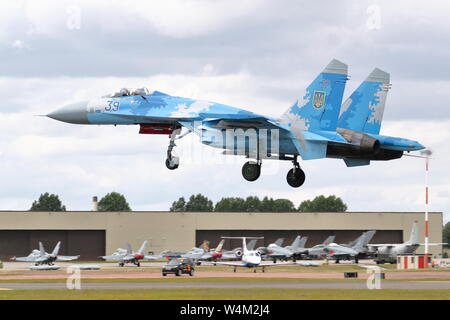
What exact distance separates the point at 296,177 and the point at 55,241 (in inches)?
2931

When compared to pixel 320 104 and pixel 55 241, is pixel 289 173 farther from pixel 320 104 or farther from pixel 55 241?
pixel 55 241

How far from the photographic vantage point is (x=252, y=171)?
127 feet

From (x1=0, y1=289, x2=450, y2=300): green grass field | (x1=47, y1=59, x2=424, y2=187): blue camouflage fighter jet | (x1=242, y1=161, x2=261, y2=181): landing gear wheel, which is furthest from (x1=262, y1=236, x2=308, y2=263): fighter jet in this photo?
(x1=242, y1=161, x2=261, y2=181): landing gear wheel

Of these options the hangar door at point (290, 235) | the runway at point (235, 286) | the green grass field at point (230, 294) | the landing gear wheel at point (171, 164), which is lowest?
the runway at point (235, 286)

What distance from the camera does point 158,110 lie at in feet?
133

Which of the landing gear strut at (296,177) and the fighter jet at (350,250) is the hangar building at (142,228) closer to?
the fighter jet at (350,250)

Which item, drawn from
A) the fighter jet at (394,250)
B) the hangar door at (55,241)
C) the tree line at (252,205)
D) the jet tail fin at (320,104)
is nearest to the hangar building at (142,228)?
the hangar door at (55,241)

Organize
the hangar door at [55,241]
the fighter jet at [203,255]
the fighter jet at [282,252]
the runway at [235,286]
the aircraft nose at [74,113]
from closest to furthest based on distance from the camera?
1. the aircraft nose at [74,113]
2. the runway at [235,286]
3. the fighter jet at [203,255]
4. the fighter jet at [282,252]
5. the hangar door at [55,241]

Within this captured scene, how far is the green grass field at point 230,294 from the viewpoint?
141 ft

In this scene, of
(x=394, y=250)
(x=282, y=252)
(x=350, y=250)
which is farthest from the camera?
(x=282, y=252)

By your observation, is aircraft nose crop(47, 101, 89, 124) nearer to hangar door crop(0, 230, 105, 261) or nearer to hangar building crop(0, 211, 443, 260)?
hangar building crop(0, 211, 443, 260)

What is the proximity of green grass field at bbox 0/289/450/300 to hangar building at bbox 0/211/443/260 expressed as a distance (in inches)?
2353

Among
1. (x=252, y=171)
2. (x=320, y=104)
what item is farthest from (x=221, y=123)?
(x=320, y=104)

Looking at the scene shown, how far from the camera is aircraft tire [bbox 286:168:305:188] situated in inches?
1537
